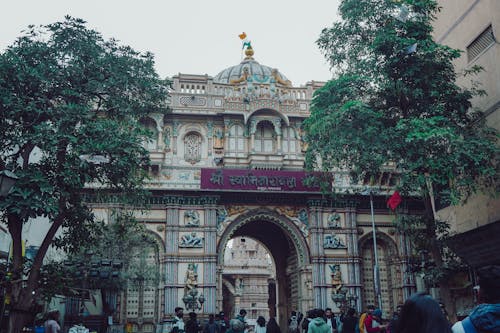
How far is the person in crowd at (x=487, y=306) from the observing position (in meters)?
3.70

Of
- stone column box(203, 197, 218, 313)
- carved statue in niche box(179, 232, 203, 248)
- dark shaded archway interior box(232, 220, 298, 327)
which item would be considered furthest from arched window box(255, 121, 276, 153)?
carved statue in niche box(179, 232, 203, 248)

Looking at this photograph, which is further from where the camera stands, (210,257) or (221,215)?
(221,215)

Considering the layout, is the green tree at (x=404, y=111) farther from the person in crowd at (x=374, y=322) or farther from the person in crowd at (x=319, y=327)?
the person in crowd at (x=319, y=327)

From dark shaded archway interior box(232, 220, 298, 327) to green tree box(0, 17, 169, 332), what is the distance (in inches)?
723

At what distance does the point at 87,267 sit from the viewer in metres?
18.8

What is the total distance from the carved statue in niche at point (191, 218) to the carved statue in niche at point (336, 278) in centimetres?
762

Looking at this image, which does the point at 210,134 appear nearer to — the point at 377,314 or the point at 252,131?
the point at 252,131

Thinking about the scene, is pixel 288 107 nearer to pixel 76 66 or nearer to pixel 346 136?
pixel 346 136

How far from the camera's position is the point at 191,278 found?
27.1 meters

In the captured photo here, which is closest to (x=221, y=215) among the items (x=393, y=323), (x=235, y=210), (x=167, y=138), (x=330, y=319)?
(x=235, y=210)

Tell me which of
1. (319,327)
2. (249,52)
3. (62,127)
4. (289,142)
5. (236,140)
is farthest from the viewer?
(249,52)

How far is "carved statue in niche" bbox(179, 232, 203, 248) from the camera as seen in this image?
2767 centimetres

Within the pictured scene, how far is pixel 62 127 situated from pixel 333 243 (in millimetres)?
18956

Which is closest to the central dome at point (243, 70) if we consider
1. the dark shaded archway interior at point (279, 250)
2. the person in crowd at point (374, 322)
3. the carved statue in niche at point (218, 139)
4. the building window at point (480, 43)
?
the carved statue in niche at point (218, 139)
